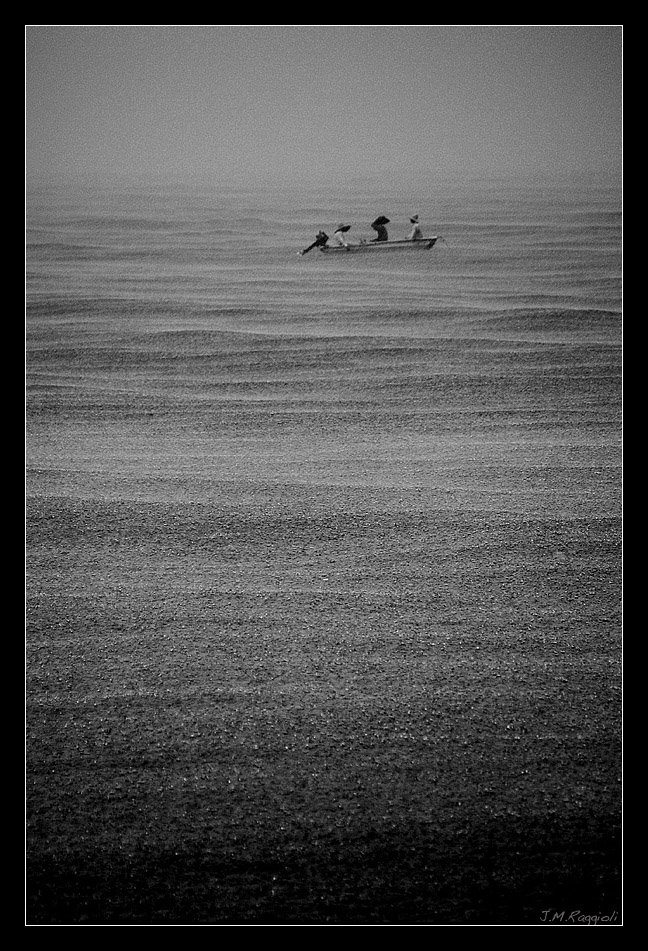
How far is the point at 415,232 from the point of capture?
318 cm

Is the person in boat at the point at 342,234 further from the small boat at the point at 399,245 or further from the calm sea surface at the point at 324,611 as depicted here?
the calm sea surface at the point at 324,611

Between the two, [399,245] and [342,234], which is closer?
[399,245]

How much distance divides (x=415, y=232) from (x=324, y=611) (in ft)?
7.93

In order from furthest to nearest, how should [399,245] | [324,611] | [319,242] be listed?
[319,242] < [399,245] < [324,611]

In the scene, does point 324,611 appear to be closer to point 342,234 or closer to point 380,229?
point 380,229

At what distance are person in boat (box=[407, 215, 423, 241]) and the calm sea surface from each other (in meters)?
0.64

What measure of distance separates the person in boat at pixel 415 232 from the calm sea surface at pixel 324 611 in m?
0.64

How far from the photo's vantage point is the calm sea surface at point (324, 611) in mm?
847

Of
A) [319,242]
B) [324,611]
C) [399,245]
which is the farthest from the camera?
[319,242]

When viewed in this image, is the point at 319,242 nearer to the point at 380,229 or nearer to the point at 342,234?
Result: the point at 342,234

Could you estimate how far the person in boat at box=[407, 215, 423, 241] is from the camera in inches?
124

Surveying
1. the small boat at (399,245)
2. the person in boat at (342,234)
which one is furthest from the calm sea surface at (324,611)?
the person in boat at (342,234)

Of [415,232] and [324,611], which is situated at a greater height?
[415,232]

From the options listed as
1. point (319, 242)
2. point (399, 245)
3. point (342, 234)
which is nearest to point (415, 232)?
point (399, 245)
